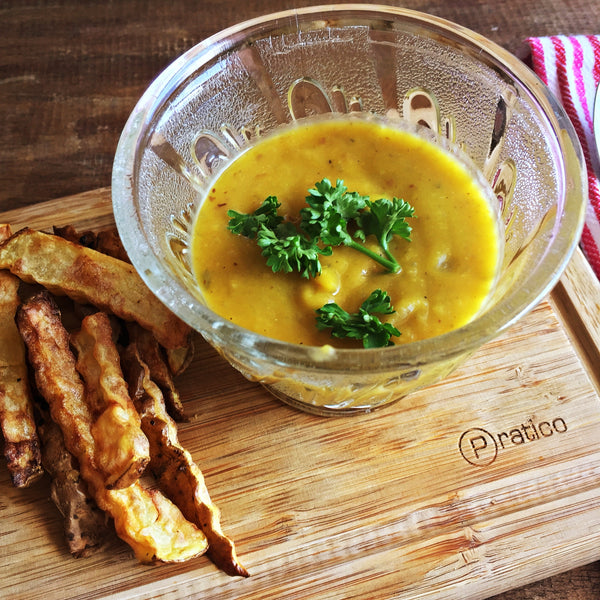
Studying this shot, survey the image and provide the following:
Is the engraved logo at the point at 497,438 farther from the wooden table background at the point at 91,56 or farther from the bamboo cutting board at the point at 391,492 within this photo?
the wooden table background at the point at 91,56

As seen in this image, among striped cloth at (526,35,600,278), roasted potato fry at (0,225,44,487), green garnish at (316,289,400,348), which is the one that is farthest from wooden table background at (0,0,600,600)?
green garnish at (316,289,400,348)

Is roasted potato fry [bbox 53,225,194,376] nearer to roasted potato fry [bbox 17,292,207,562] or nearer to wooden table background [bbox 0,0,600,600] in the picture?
roasted potato fry [bbox 17,292,207,562]

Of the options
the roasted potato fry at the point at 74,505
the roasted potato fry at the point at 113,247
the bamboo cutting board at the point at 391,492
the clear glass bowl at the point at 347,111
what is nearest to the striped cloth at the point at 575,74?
the clear glass bowl at the point at 347,111

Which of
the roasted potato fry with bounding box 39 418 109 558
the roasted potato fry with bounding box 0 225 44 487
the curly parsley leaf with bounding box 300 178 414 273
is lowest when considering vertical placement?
the roasted potato fry with bounding box 39 418 109 558

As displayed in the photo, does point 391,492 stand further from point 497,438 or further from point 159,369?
point 159,369

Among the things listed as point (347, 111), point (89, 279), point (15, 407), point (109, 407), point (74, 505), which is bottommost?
point (74, 505)

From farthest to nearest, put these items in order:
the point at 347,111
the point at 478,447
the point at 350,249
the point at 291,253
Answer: the point at 347,111
the point at 478,447
the point at 350,249
the point at 291,253

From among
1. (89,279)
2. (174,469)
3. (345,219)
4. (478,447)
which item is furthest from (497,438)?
(89,279)
